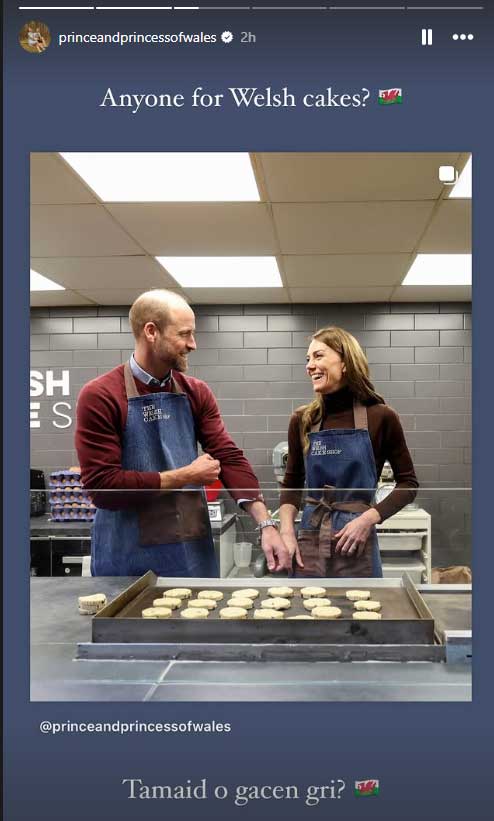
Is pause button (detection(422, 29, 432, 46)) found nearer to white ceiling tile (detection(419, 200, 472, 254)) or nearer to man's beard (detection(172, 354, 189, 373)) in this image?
man's beard (detection(172, 354, 189, 373))

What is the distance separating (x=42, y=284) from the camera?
140 inches

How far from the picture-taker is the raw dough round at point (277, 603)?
1108mm

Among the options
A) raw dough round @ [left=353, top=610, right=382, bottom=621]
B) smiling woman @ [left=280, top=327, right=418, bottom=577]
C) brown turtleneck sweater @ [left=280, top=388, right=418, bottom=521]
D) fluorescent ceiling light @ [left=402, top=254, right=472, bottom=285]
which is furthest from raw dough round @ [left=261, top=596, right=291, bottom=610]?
fluorescent ceiling light @ [left=402, top=254, right=472, bottom=285]

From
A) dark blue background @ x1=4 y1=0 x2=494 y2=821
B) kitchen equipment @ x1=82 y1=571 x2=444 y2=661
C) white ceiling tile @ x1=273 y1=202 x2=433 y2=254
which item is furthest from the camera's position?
white ceiling tile @ x1=273 y1=202 x2=433 y2=254

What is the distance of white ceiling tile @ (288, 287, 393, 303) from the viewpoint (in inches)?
148

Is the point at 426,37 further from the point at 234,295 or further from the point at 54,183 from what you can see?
the point at 234,295

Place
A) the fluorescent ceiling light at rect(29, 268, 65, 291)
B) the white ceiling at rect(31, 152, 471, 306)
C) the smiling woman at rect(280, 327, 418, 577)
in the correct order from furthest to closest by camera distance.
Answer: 1. the fluorescent ceiling light at rect(29, 268, 65, 291)
2. the white ceiling at rect(31, 152, 471, 306)
3. the smiling woman at rect(280, 327, 418, 577)

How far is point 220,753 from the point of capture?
2.56 feet

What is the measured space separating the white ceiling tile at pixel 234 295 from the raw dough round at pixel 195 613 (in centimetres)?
282

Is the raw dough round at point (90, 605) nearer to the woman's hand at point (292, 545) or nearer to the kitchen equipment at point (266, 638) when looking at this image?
the kitchen equipment at point (266, 638)

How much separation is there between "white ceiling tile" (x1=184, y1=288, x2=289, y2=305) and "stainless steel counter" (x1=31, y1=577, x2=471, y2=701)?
→ 2.95m

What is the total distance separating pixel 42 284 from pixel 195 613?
2.88 metres

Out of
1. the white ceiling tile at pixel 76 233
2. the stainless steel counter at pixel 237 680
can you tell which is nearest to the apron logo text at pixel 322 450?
the stainless steel counter at pixel 237 680
